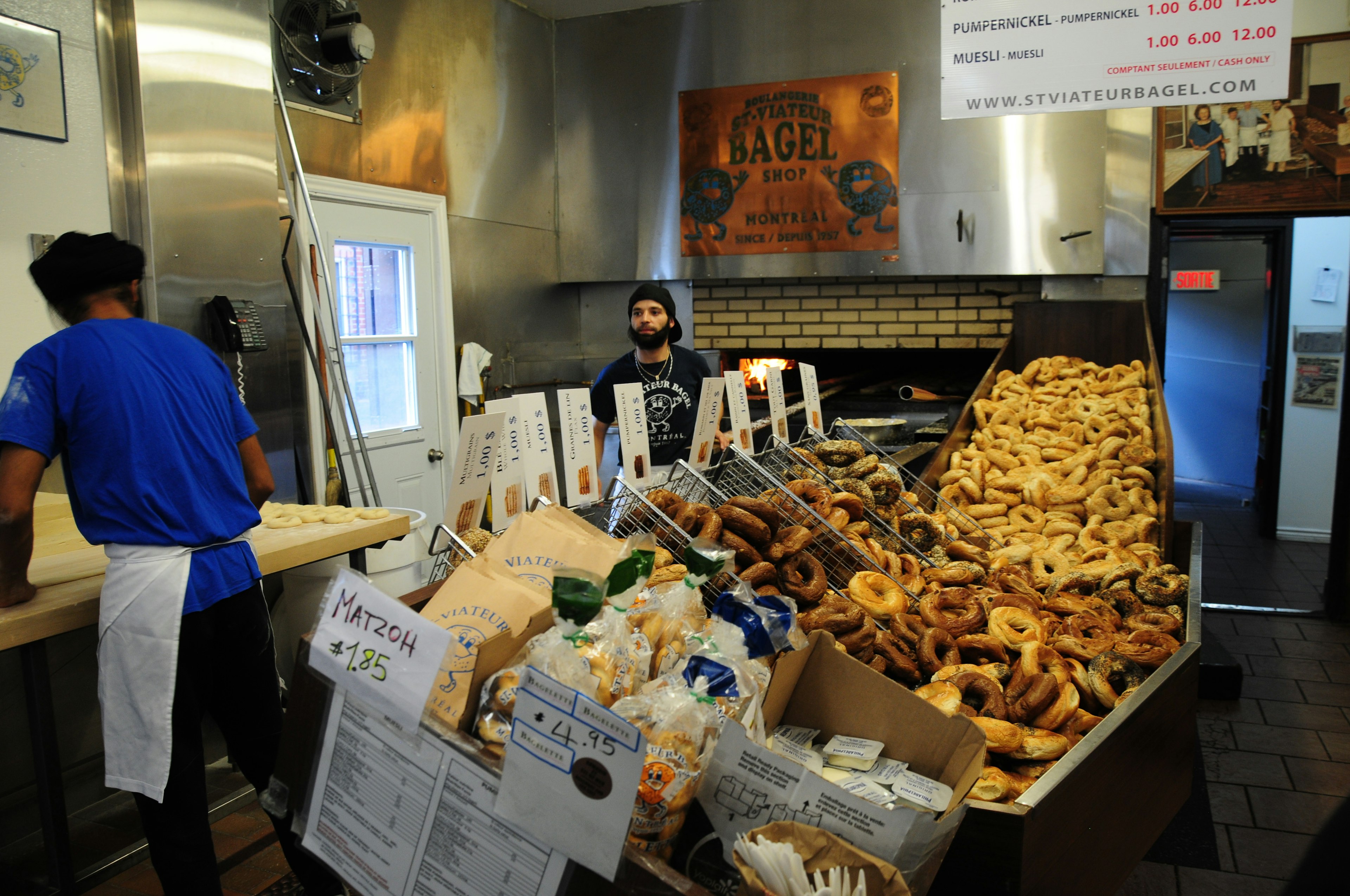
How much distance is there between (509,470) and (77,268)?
1.13m

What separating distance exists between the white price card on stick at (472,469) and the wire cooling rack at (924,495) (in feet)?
5.29

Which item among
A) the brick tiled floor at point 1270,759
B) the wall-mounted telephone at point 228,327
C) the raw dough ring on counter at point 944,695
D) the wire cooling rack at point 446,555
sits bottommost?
the brick tiled floor at point 1270,759

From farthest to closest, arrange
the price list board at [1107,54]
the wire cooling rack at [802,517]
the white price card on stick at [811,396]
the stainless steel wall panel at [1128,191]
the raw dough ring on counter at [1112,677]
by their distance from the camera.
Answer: the stainless steel wall panel at [1128,191] → the white price card on stick at [811,396] → the price list board at [1107,54] → the wire cooling rack at [802,517] → the raw dough ring on counter at [1112,677]

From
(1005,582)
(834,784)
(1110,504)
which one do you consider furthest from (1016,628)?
(1110,504)

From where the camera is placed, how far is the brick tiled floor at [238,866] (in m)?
2.76

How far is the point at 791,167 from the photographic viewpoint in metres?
6.60

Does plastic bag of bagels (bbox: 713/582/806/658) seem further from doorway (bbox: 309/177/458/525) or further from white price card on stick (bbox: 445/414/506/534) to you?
doorway (bbox: 309/177/458/525)

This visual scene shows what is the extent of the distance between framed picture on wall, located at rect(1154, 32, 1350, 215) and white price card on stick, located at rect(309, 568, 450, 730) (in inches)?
234

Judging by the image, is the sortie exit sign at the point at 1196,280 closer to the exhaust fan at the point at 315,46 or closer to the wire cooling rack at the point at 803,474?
the wire cooling rack at the point at 803,474

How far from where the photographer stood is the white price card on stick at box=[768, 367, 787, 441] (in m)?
3.49

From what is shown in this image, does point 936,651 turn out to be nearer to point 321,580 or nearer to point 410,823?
point 410,823

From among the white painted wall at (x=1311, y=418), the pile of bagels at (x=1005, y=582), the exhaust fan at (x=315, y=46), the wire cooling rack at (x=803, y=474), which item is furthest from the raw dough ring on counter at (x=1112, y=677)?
the white painted wall at (x=1311, y=418)

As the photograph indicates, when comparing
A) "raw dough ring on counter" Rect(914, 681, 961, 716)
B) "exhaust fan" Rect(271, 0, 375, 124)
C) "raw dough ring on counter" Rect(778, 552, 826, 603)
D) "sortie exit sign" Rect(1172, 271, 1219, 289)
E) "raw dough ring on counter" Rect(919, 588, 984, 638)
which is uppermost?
"exhaust fan" Rect(271, 0, 375, 124)

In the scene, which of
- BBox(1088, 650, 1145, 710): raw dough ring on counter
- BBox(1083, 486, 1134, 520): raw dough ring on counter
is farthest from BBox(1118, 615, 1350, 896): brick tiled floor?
BBox(1083, 486, 1134, 520): raw dough ring on counter
